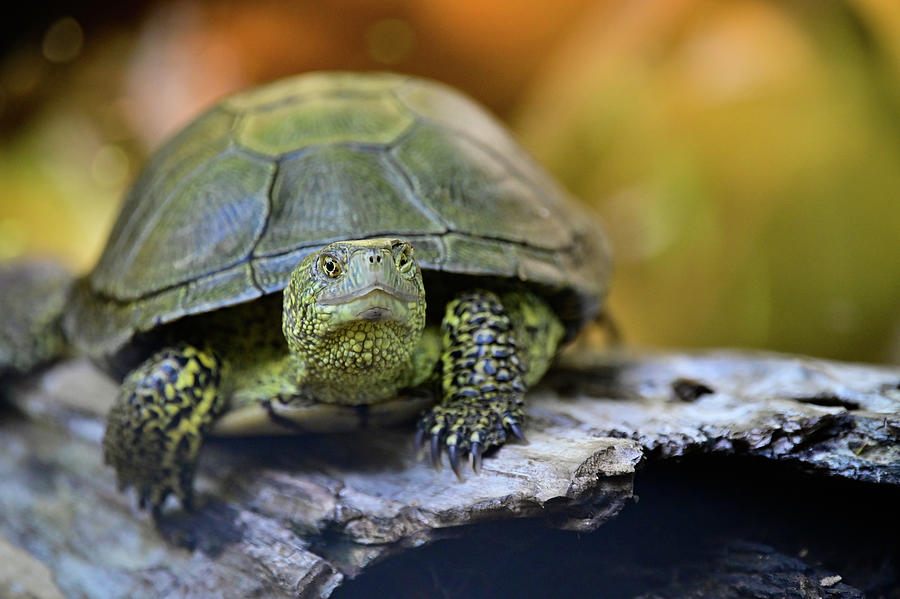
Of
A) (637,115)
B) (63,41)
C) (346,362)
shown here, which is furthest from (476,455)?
(63,41)

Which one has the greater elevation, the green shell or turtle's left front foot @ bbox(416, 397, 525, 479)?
the green shell

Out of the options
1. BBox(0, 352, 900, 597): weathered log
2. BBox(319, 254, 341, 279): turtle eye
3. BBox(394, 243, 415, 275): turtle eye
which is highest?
BBox(394, 243, 415, 275): turtle eye

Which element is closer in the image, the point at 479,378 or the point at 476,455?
the point at 476,455

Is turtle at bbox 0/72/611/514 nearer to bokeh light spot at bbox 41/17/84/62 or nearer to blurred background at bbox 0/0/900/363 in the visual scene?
blurred background at bbox 0/0/900/363

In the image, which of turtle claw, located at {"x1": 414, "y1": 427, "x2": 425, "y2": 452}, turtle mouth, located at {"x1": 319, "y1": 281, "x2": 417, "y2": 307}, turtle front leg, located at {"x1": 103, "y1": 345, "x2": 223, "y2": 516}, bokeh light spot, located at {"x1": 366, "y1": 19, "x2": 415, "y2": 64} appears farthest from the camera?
bokeh light spot, located at {"x1": 366, "y1": 19, "x2": 415, "y2": 64}

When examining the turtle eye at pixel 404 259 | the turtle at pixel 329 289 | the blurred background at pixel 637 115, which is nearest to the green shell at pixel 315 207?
the turtle at pixel 329 289

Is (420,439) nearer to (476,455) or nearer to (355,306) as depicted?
(476,455)

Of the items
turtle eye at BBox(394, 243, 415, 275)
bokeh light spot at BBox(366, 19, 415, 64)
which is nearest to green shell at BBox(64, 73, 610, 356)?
turtle eye at BBox(394, 243, 415, 275)
